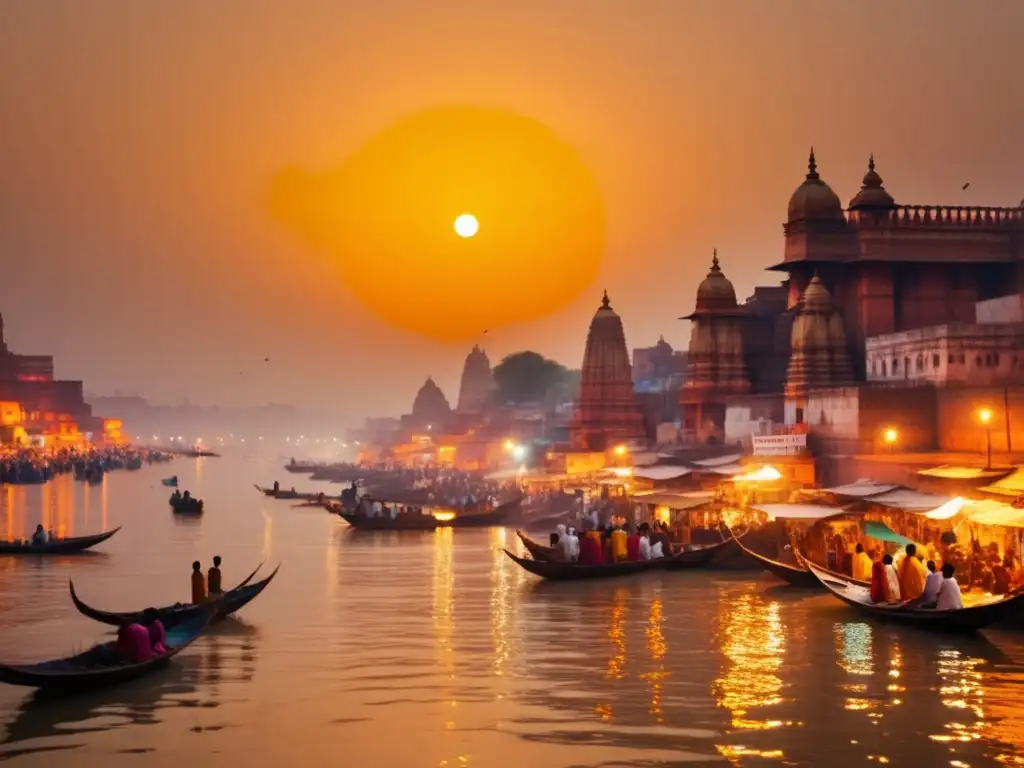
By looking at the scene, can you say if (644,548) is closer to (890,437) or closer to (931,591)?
(890,437)

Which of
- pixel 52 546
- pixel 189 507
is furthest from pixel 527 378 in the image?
pixel 52 546

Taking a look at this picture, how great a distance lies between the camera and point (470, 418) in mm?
133125

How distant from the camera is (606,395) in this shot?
6675cm

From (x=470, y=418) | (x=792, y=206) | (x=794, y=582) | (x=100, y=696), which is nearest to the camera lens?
(x=100, y=696)

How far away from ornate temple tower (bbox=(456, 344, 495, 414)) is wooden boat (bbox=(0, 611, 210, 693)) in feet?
533

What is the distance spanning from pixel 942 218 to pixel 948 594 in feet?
103

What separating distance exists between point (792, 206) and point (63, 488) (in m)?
71.6

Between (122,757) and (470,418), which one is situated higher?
(470,418)

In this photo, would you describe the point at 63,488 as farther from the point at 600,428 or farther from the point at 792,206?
the point at 792,206

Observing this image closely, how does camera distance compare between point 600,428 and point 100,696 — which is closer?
point 100,696

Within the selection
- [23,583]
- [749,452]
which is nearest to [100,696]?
[23,583]

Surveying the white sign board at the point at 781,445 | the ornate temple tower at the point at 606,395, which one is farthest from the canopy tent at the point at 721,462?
the ornate temple tower at the point at 606,395

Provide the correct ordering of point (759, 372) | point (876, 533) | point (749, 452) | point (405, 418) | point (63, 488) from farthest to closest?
point (405, 418), point (63, 488), point (759, 372), point (749, 452), point (876, 533)

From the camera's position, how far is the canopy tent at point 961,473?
2755 centimetres
